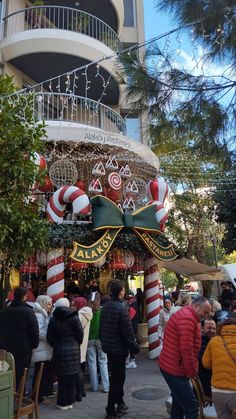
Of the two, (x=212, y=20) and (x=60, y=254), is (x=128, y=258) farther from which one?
(x=212, y=20)

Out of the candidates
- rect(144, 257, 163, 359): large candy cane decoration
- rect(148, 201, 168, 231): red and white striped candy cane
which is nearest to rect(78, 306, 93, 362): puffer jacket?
rect(144, 257, 163, 359): large candy cane decoration

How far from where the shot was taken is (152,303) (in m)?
11.1

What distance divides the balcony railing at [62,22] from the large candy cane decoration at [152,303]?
759 centimetres

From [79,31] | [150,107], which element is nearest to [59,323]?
[150,107]

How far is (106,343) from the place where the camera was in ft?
18.6

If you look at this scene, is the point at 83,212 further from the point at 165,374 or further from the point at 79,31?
the point at 79,31

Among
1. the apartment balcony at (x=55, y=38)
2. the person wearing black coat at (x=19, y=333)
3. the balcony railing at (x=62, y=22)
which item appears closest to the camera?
the person wearing black coat at (x=19, y=333)

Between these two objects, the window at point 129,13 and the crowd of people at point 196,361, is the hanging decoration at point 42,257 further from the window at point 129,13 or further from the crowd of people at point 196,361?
the window at point 129,13

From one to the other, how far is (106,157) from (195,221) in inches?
428

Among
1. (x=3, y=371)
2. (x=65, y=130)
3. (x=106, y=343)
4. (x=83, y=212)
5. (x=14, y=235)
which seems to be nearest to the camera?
(x=3, y=371)

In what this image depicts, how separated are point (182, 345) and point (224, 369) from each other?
0.58 meters

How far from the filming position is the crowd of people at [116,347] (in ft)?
12.3

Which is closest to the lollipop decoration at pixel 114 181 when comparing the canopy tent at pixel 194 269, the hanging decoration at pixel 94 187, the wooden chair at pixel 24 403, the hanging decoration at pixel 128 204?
the hanging decoration at pixel 94 187

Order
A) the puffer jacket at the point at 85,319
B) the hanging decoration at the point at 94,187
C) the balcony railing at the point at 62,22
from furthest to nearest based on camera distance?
the balcony railing at the point at 62,22, the hanging decoration at the point at 94,187, the puffer jacket at the point at 85,319
